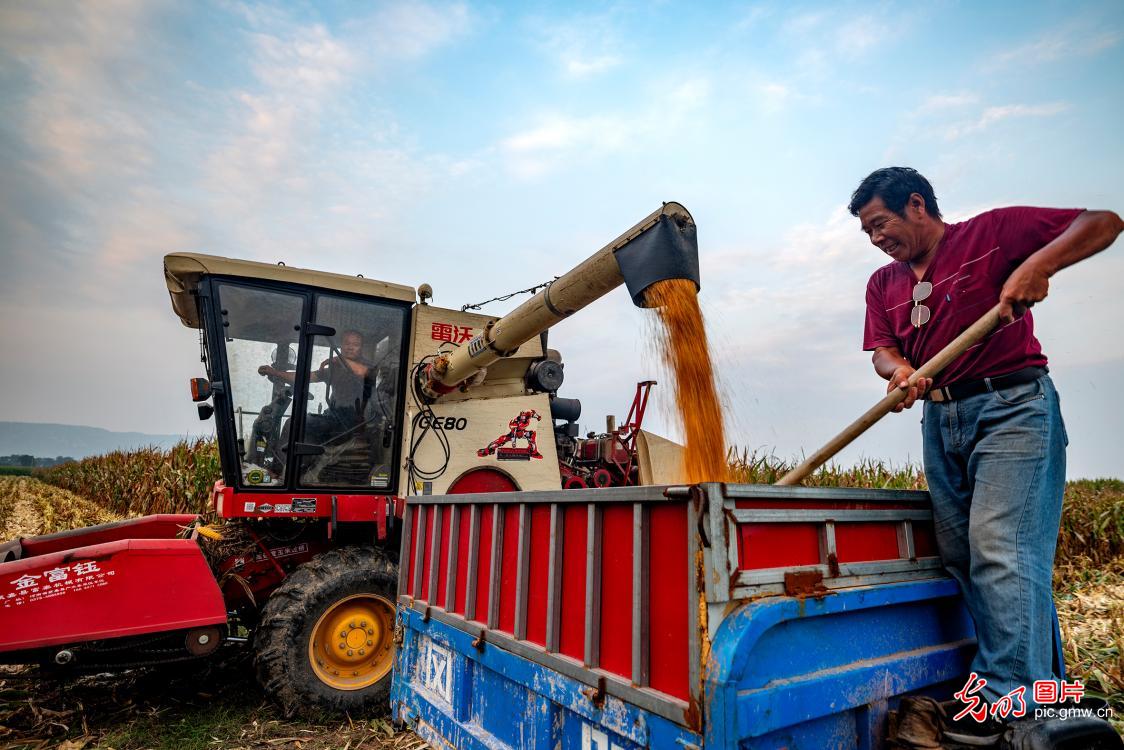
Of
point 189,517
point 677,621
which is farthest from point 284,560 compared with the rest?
point 677,621

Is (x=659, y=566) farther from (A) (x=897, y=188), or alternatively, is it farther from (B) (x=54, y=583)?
(B) (x=54, y=583)

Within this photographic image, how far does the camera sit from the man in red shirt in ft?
7.30

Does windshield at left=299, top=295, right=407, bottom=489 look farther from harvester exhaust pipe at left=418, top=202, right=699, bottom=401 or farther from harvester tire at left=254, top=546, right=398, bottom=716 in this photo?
harvester tire at left=254, top=546, right=398, bottom=716

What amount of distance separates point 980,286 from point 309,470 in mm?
4324

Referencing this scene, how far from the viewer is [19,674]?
5098 millimetres

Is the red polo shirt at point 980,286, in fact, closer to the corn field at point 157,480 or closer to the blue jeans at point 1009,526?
the blue jeans at point 1009,526

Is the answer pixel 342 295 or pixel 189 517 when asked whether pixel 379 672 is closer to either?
pixel 189 517

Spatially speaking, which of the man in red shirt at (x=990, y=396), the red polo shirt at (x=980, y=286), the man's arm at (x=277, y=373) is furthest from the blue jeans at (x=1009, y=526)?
the man's arm at (x=277, y=373)

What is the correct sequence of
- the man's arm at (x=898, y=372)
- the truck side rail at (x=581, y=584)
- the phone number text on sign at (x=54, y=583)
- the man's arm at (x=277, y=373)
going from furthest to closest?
the man's arm at (x=277, y=373), the phone number text on sign at (x=54, y=583), the man's arm at (x=898, y=372), the truck side rail at (x=581, y=584)

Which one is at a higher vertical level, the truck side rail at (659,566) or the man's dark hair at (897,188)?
the man's dark hair at (897,188)

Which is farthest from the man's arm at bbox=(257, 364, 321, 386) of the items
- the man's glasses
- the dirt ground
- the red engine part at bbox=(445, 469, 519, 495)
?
the man's glasses

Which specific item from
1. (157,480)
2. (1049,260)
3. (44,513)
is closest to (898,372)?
(1049,260)

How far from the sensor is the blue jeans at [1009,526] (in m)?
2.21

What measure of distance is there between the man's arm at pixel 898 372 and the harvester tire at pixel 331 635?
3.48 m
